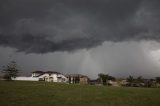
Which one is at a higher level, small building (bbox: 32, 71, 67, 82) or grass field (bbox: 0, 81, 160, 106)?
small building (bbox: 32, 71, 67, 82)

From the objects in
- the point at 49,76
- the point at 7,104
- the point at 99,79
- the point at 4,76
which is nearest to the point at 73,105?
the point at 7,104

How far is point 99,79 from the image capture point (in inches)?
5630

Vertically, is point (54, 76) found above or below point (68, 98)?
above

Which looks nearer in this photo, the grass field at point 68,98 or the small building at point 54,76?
the grass field at point 68,98

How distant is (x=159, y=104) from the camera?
100 feet

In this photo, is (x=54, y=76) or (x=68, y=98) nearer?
(x=68, y=98)

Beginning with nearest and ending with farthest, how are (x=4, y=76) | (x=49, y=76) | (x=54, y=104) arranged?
1. (x=54, y=104)
2. (x=4, y=76)
3. (x=49, y=76)

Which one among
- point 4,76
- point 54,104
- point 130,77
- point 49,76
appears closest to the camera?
point 54,104

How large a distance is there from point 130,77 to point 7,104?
134 meters

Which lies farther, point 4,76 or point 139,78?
point 139,78

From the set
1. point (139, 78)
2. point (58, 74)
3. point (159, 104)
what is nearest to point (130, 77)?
point (139, 78)

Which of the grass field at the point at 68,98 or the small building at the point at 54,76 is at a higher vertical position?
the small building at the point at 54,76

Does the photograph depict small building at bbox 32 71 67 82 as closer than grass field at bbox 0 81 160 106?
No

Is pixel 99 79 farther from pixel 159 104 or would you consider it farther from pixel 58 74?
pixel 159 104
